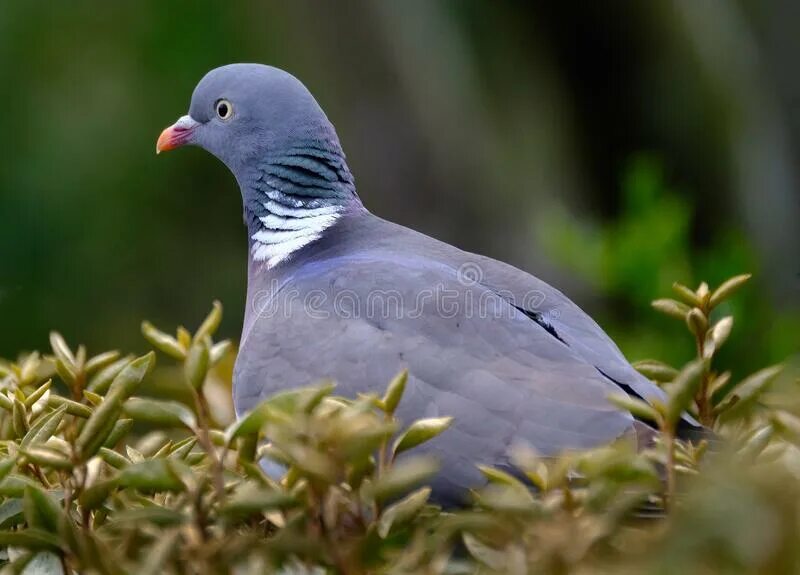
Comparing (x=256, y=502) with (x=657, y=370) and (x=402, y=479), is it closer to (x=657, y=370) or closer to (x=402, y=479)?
(x=402, y=479)

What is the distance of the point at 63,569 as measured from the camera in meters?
1.77

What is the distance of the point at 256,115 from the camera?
376 cm

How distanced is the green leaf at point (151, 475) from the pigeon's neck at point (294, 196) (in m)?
1.95

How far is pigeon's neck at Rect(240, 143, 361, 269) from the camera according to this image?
3627 mm

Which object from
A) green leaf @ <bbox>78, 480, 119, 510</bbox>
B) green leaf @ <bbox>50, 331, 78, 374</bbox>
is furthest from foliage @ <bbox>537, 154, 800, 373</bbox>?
green leaf @ <bbox>78, 480, 119, 510</bbox>

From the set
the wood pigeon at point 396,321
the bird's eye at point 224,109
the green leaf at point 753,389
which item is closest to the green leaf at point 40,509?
the wood pigeon at point 396,321

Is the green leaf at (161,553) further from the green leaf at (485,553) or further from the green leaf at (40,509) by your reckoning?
the green leaf at (485,553)

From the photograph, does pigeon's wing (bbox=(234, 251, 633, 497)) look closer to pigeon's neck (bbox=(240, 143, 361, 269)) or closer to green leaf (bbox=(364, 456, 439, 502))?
pigeon's neck (bbox=(240, 143, 361, 269))

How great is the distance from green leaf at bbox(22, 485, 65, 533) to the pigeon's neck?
6.20ft

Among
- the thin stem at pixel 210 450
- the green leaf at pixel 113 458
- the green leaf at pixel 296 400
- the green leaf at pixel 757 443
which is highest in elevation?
the green leaf at pixel 296 400

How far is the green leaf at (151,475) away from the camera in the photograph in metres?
1.65

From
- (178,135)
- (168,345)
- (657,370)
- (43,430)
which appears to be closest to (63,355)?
(168,345)

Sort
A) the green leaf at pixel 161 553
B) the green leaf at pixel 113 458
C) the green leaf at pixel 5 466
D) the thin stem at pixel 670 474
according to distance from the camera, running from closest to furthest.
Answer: the green leaf at pixel 161 553 → the thin stem at pixel 670 474 → the green leaf at pixel 5 466 → the green leaf at pixel 113 458

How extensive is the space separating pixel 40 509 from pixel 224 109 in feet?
7.63
